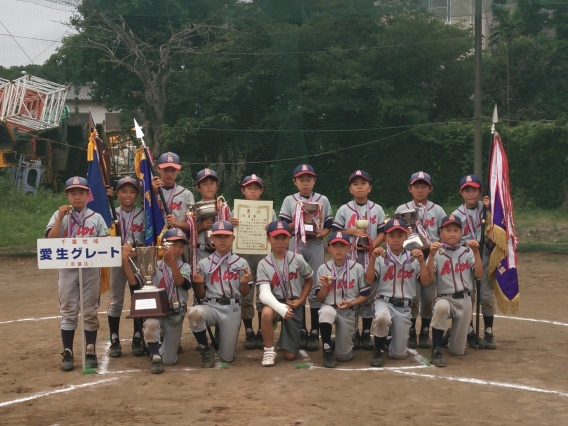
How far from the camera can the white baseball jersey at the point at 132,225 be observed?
7785 millimetres

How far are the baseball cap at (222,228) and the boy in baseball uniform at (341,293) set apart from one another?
0.94 meters

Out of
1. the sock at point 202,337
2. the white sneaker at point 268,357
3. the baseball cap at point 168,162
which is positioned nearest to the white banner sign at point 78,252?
the sock at point 202,337

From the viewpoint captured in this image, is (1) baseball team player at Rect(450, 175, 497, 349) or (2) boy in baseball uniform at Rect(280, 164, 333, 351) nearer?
(2) boy in baseball uniform at Rect(280, 164, 333, 351)

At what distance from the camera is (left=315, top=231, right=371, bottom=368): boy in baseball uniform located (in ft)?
23.7

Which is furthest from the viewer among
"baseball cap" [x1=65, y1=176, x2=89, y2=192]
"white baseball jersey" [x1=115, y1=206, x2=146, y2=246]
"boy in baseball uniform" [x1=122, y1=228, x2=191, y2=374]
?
"white baseball jersey" [x1=115, y1=206, x2=146, y2=246]

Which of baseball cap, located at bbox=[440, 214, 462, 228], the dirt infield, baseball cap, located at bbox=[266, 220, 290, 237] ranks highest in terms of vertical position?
baseball cap, located at bbox=[440, 214, 462, 228]

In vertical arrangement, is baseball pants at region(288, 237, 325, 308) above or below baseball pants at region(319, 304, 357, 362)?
above

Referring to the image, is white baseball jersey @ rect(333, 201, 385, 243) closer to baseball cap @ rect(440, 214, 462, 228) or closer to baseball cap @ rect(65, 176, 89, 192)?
baseball cap @ rect(440, 214, 462, 228)

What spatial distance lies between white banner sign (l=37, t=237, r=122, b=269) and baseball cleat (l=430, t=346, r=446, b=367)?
2.97 m

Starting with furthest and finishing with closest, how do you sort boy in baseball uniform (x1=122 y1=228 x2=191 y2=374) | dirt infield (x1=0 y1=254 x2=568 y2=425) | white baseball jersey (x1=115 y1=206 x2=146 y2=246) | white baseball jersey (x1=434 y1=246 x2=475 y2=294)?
white baseball jersey (x1=115 y1=206 x2=146 y2=246), white baseball jersey (x1=434 y1=246 x2=475 y2=294), boy in baseball uniform (x1=122 y1=228 x2=191 y2=374), dirt infield (x1=0 y1=254 x2=568 y2=425)

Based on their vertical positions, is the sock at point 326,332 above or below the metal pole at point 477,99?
below

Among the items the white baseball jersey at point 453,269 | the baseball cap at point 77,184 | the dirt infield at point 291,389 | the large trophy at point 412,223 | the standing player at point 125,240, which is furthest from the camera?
the standing player at point 125,240

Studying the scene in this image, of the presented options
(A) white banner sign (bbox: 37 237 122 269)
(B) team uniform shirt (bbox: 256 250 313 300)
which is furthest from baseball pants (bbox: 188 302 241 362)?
(A) white banner sign (bbox: 37 237 122 269)

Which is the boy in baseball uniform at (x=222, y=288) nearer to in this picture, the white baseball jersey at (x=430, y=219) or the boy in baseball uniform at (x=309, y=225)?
the boy in baseball uniform at (x=309, y=225)
